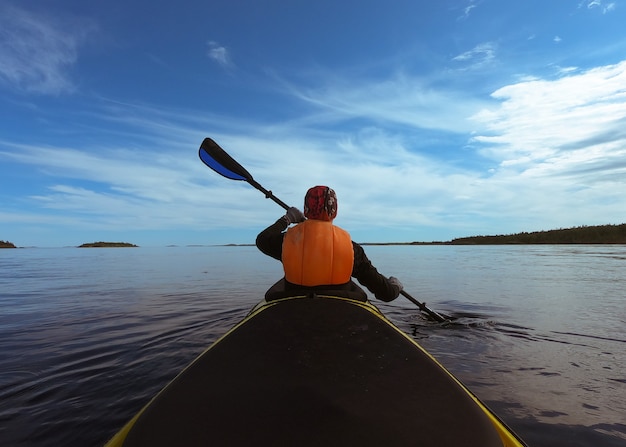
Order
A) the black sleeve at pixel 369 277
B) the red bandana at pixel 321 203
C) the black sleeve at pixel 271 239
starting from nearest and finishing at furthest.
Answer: the red bandana at pixel 321 203 → the black sleeve at pixel 369 277 → the black sleeve at pixel 271 239

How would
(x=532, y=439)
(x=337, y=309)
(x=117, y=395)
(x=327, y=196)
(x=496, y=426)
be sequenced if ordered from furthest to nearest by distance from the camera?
(x=117, y=395) → (x=327, y=196) → (x=532, y=439) → (x=337, y=309) → (x=496, y=426)

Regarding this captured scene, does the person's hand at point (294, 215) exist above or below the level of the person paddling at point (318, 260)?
above

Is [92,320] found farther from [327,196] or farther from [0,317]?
[327,196]

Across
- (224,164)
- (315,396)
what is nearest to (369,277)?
(315,396)

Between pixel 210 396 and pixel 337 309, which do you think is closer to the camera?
pixel 210 396

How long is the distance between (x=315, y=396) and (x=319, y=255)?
1238 millimetres

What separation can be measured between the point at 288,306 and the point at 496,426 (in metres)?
1.39

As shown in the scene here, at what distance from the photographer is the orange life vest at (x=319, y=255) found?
279 centimetres

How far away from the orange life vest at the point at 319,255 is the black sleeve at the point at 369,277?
60 cm

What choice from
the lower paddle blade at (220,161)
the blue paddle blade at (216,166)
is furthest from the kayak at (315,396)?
the blue paddle blade at (216,166)

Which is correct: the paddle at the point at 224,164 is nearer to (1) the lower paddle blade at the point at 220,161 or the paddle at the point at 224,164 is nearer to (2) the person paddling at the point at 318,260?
(1) the lower paddle blade at the point at 220,161

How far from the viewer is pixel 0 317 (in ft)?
25.3

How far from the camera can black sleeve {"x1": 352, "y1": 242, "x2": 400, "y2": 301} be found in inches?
137

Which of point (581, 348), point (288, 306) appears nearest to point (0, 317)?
point (288, 306)
